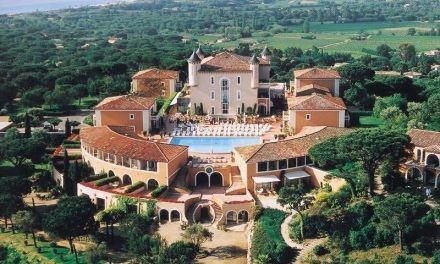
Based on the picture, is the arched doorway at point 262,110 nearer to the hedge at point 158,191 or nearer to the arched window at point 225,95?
the arched window at point 225,95

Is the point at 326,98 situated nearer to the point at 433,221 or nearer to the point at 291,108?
the point at 291,108

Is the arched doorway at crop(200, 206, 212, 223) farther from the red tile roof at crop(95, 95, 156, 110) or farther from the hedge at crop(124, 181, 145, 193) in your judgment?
the red tile roof at crop(95, 95, 156, 110)

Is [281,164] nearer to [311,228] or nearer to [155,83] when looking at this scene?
[311,228]

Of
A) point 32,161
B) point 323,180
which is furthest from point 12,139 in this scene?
point 323,180

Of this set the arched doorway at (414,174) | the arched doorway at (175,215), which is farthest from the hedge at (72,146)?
the arched doorway at (414,174)

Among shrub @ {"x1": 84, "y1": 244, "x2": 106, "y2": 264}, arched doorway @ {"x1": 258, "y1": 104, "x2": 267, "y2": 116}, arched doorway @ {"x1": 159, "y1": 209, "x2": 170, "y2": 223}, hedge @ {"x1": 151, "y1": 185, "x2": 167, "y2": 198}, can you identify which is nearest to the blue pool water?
arched doorway @ {"x1": 258, "y1": 104, "x2": 267, "y2": 116}
